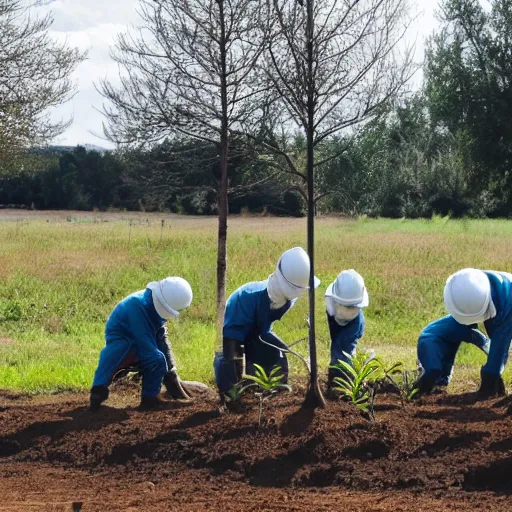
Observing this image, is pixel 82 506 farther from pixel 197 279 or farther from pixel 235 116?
pixel 197 279

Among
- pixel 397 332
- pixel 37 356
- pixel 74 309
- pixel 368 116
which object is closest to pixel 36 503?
pixel 368 116

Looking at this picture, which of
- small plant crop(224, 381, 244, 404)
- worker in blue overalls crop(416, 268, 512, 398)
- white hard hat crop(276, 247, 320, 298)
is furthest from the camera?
worker in blue overalls crop(416, 268, 512, 398)

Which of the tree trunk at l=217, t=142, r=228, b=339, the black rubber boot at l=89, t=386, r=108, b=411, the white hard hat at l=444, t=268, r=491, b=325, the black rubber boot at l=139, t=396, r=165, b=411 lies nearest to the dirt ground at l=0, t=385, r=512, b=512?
the black rubber boot at l=89, t=386, r=108, b=411

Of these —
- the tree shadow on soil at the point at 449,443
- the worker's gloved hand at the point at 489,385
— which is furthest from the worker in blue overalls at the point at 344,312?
the tree shadow on soil at the point at 449,443

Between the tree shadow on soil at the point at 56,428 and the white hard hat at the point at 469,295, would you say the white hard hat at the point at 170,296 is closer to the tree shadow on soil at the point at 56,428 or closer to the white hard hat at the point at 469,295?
the tree shadow on soil at the point at 56,428

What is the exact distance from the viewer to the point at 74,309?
1241cm

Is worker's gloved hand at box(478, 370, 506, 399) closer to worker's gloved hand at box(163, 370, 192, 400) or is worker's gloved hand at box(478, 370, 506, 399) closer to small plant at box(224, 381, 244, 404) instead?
small plant at box(224, 381, 244, 404)

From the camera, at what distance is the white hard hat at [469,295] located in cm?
608

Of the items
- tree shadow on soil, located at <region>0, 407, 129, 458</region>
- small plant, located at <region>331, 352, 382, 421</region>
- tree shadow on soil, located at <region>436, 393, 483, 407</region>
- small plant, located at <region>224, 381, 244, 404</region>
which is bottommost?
tree shadow on soil, located at <region>0, 407, 129, 458</region>

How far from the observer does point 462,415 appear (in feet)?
17.0

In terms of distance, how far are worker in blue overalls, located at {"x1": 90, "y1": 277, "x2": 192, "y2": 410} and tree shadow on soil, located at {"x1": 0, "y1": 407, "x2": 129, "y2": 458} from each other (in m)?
0.31

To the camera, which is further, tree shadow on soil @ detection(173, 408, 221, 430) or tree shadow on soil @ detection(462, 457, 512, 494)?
tree shadow on soil @ detection(173, 408, 221, 430)

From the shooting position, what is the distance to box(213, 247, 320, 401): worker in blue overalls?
5887 millimetres

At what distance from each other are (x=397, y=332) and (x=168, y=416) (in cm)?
587
